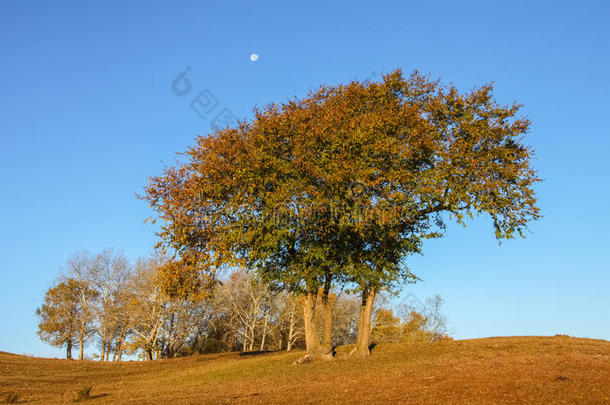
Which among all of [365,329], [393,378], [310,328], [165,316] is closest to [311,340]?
[310,328]

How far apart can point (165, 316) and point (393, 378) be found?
3959 cm

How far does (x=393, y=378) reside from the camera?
21.2m

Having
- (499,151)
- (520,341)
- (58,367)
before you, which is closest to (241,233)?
(499,151)

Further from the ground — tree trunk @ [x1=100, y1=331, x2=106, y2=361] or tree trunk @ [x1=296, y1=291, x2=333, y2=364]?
tree trunk @ [x1=296, y1=291, x2=333, y2=364]

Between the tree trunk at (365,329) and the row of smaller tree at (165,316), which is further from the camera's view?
the row of smaller tree at (165,316)

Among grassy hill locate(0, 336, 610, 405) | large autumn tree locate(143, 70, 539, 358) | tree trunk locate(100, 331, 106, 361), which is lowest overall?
tree trunk locate(100, 331, 106, 361)

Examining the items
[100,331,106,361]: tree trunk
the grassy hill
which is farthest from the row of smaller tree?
the grassy hill

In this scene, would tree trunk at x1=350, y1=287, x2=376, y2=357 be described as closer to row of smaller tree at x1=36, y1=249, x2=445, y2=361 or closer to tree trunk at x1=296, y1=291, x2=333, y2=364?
tree trunk at x1=296, y1=291, x2=333, y2=364

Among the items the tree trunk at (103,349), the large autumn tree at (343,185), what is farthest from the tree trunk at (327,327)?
the tree trunk at (103,349)

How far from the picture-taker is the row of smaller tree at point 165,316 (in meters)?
54.4

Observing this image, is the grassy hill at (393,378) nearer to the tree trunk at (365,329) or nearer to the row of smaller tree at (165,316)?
the tree trunk at (365,329)

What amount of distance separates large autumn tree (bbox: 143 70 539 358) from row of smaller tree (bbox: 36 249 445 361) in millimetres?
23196

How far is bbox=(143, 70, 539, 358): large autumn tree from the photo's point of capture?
26188mm

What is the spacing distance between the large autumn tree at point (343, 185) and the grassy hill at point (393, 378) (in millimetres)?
4802
